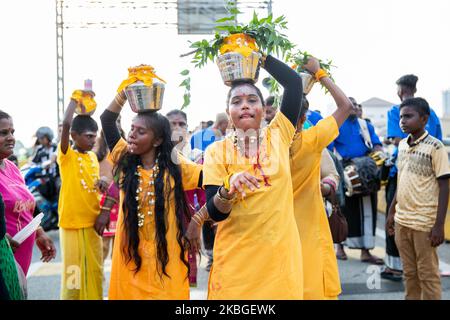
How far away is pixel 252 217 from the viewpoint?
9.44 ft

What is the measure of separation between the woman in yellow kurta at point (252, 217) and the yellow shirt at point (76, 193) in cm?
213

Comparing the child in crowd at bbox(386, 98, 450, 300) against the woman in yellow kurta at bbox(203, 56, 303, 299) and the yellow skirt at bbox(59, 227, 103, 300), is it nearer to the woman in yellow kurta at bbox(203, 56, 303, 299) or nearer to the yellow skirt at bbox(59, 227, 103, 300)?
the woman in yellow kurta at bbox(203, 56, 303, 299)

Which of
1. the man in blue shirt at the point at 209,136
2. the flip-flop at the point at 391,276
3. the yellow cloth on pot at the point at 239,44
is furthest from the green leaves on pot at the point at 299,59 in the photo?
the flip-flop at the point at 391,276

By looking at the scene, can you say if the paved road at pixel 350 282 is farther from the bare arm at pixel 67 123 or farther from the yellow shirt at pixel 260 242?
the yellow shirt at pixel 260 242

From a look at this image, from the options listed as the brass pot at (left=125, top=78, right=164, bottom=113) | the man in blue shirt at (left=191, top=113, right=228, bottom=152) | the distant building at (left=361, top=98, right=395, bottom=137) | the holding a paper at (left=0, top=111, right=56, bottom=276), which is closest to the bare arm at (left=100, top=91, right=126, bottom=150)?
the brass pot at (left=125, top=78, right=164, bottom=113)

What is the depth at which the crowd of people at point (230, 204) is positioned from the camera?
2.88 m

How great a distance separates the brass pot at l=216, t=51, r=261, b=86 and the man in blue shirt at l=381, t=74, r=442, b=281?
2977mm

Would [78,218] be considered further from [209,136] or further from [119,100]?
[209,136]

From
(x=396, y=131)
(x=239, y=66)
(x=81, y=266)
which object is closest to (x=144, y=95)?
(x=239, y=66)

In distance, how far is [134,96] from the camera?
12.0 feet

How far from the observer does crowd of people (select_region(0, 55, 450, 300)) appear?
2.88 m

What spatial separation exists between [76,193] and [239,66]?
2.34m

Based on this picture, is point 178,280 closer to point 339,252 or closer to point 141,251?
point 141,251

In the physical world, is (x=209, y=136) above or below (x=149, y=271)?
above
